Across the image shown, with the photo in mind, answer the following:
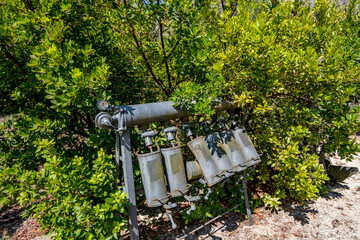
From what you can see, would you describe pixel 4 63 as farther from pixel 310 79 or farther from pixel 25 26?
pixel 310 79

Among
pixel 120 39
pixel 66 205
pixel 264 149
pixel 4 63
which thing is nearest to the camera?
pixel 66 205

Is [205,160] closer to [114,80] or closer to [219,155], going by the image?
[219,155]

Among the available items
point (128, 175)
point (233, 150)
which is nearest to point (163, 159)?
point (128, 175)

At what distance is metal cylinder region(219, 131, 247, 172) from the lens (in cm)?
263

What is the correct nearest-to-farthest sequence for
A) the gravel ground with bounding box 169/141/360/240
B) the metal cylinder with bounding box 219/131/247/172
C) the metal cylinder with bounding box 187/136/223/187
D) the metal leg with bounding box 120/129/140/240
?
the metal leg with bounding box 120/129/140/240 < the metal cylinder with bounding box 187/136/223/187 < the metal cylinder with bounding box 219/131/247/172 < the gravel ground with bounding box 169/141/360/240

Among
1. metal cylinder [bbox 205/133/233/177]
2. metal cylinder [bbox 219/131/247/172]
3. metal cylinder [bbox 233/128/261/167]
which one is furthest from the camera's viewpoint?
metal cylinder [bbox 233/128/261/167]

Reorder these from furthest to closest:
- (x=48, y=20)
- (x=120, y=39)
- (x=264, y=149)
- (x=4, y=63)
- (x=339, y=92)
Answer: (x=264, y=149) → (x=120, y=39) → (x=339, y=92) → (x=4, y=63) → (x=48, y=20)

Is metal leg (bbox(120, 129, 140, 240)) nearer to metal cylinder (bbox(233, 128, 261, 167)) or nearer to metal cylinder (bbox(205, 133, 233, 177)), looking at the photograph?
metal cylinder (bbox(205, 133, 233, 177))

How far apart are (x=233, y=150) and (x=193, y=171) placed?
69 centimetres

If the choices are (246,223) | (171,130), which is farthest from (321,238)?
(171,130)

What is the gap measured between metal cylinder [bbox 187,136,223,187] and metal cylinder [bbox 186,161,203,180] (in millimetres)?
114

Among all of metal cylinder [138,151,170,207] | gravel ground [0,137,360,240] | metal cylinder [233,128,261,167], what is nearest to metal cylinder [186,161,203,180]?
metal cylinder [138,151,170,207]

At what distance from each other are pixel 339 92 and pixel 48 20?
4155mm

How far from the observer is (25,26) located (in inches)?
90.4
